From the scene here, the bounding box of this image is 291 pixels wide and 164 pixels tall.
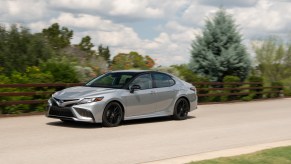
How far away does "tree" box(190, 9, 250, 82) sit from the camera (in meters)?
30.1

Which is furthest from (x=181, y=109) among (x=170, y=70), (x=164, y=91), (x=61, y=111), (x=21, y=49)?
(x=21, y=49)

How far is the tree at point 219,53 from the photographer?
30125 millimetres

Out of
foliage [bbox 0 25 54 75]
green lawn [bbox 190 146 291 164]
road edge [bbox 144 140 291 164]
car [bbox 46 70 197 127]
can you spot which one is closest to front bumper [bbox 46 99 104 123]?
car [bbox 46 70 197 127]

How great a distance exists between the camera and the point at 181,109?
15289mm

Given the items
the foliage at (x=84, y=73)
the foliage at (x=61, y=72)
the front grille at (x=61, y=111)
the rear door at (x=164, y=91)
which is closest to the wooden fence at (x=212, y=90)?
the foliage at (x=61, y=72)

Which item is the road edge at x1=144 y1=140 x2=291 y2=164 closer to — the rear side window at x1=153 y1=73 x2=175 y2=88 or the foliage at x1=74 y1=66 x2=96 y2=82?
the rear side window at x1=153 y1=73 x2=175 y2=88

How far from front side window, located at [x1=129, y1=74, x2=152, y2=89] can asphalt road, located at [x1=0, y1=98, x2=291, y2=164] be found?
1039 millimetres

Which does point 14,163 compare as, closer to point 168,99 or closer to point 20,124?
point 20,124

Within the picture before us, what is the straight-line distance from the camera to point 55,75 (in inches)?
706

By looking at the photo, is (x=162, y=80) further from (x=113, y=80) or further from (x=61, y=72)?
(x=61, y=72)

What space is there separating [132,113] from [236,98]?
13953mm

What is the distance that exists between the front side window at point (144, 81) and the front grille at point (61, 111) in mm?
2084

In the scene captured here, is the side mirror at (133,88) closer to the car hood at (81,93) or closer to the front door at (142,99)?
the front door at (142,99)

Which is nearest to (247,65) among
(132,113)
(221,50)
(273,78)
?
(221,50)
